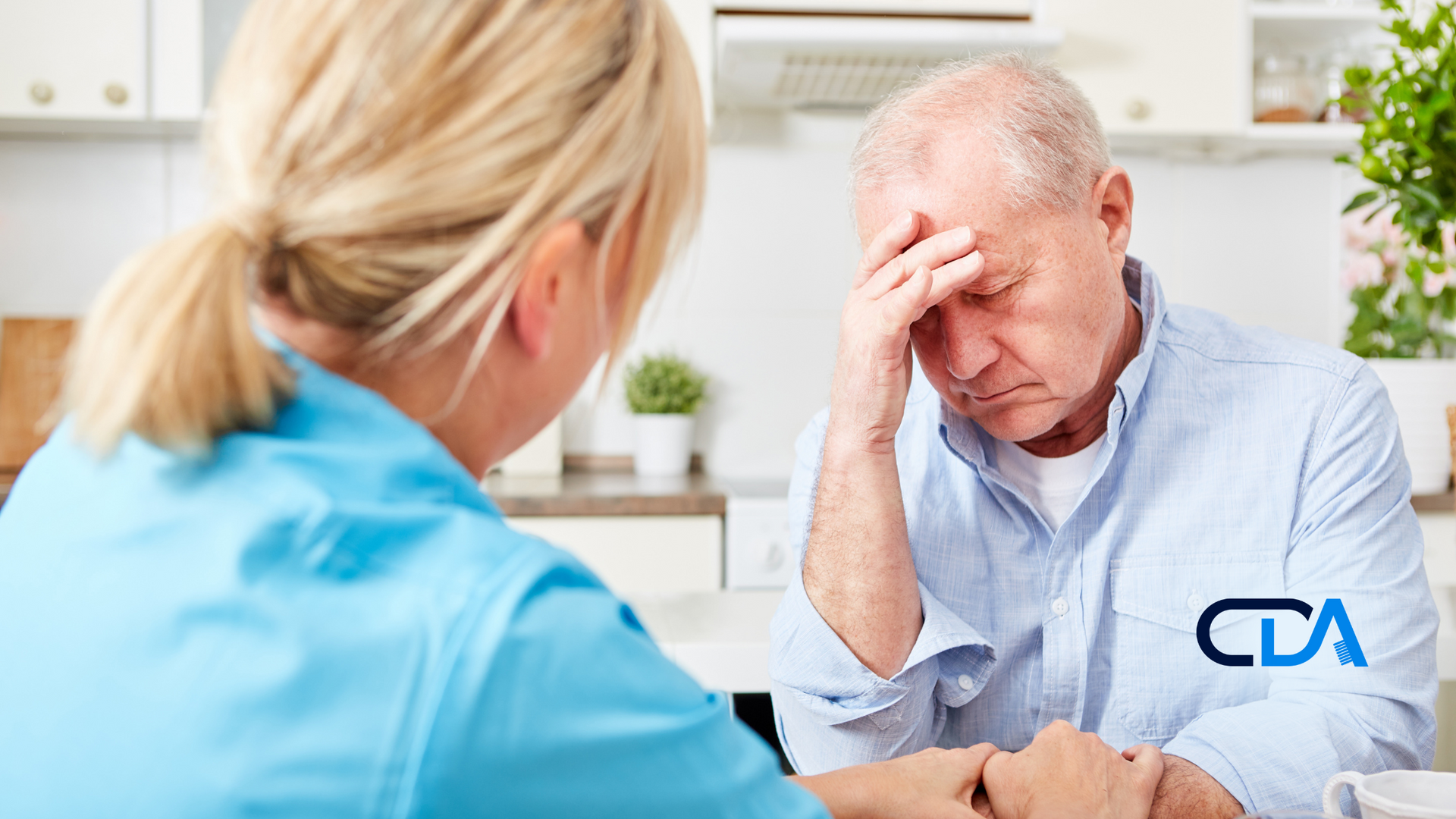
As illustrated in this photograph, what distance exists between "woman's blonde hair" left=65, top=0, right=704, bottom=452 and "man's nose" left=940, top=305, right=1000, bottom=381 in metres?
0.56

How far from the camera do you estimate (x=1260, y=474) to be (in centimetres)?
107

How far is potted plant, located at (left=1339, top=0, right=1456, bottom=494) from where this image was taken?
115 centimetres

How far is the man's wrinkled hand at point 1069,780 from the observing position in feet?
2.63

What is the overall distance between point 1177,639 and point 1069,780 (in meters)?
0.31

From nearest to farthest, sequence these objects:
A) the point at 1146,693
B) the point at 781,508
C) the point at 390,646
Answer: the point at 390,646 < the point at 1146,693 < the point at 781,508

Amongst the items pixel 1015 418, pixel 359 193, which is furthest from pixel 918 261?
pixel 359 193

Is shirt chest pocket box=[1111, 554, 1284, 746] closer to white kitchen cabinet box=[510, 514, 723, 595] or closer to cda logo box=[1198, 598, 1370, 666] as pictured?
cda logo box=[1198, 598, 1370, 666]

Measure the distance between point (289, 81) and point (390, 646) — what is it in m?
0.28

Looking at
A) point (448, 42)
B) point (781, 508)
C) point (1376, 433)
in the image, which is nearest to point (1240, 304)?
point (781, 508)

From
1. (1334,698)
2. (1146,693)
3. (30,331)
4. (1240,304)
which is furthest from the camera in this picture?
(1240,304)

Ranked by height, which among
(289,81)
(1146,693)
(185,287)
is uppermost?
(289,81)

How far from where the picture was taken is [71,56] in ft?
7.73

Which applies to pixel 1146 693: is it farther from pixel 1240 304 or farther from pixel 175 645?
pixel 1240 304

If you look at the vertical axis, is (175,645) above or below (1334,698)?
above
